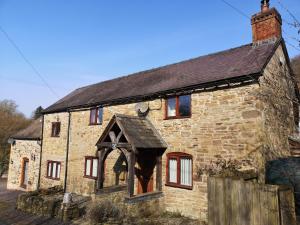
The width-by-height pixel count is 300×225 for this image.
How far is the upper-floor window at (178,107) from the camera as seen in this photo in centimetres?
1169

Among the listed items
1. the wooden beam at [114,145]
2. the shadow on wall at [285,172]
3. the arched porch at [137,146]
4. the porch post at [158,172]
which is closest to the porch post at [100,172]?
the arched porch at [137,146]

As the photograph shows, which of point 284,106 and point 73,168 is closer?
point 284,106

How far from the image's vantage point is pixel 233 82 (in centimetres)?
1019

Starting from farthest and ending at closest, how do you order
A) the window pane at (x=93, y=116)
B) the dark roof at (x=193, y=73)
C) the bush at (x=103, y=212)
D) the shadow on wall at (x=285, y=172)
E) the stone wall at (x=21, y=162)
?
the stone wall at (x=21, y=162), the window pane at (x=93, y=116), the dark roof at (x=193, y=73), the bush at (x=103, y=212), the shadow on wall at (x=285, y=172)

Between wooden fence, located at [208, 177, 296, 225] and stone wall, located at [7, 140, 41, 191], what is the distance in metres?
16.8

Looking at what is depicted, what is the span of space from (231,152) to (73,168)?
11.4 m

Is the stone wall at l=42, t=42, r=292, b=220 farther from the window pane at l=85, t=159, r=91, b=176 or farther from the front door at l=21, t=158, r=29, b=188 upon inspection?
the front door at l=21, t=158, r=29, b=188

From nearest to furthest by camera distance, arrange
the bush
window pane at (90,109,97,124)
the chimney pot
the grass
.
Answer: the grass, the bush, the chimney pot, window pane at (90,109,97,124)

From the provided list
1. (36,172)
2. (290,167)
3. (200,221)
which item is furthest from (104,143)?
(36,172)

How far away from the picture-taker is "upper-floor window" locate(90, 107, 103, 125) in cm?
1611

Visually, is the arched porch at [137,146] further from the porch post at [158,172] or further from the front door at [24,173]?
the front door at [24,173]

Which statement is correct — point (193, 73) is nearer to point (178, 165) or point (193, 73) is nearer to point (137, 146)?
point (178, 165)

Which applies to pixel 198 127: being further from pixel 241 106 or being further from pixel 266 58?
pixel 266 58

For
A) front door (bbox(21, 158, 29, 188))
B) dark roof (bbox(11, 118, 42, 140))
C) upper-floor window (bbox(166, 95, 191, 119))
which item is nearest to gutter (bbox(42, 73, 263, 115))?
upper-floor window (bbox(166, 95, 191, 119))
